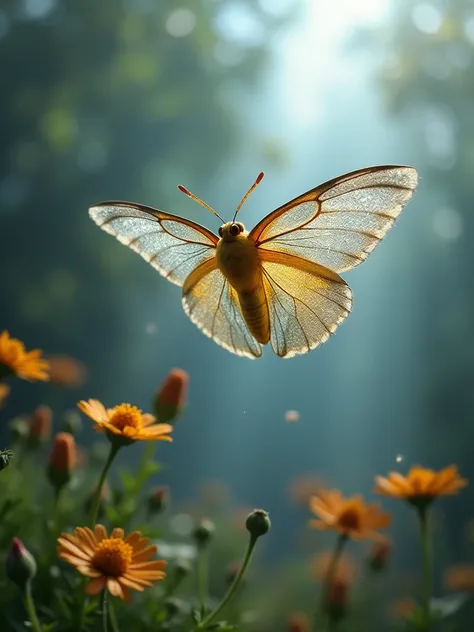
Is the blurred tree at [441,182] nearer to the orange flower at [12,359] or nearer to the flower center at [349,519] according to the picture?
the flower center at [349,519]

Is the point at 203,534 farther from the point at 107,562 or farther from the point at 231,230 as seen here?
the point at 231,230

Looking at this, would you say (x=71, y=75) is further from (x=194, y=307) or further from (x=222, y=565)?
(x=194, y=307)

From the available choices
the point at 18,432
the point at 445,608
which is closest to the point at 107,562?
the point at 18,432

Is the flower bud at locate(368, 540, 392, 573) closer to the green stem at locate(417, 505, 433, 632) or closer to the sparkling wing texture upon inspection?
the green stem at locate(417, 505, 433, 632)

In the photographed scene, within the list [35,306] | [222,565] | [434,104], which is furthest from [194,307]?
[434,104]

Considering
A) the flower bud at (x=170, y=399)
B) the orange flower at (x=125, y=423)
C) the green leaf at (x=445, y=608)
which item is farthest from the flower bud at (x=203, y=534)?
the green leaf at (x=445, y=608)

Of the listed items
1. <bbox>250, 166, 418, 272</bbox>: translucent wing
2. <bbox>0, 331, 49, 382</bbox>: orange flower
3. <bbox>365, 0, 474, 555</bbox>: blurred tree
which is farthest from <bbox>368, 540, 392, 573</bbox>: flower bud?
<bbox>365, 0, 474, 555</bbox>: blurred tree
